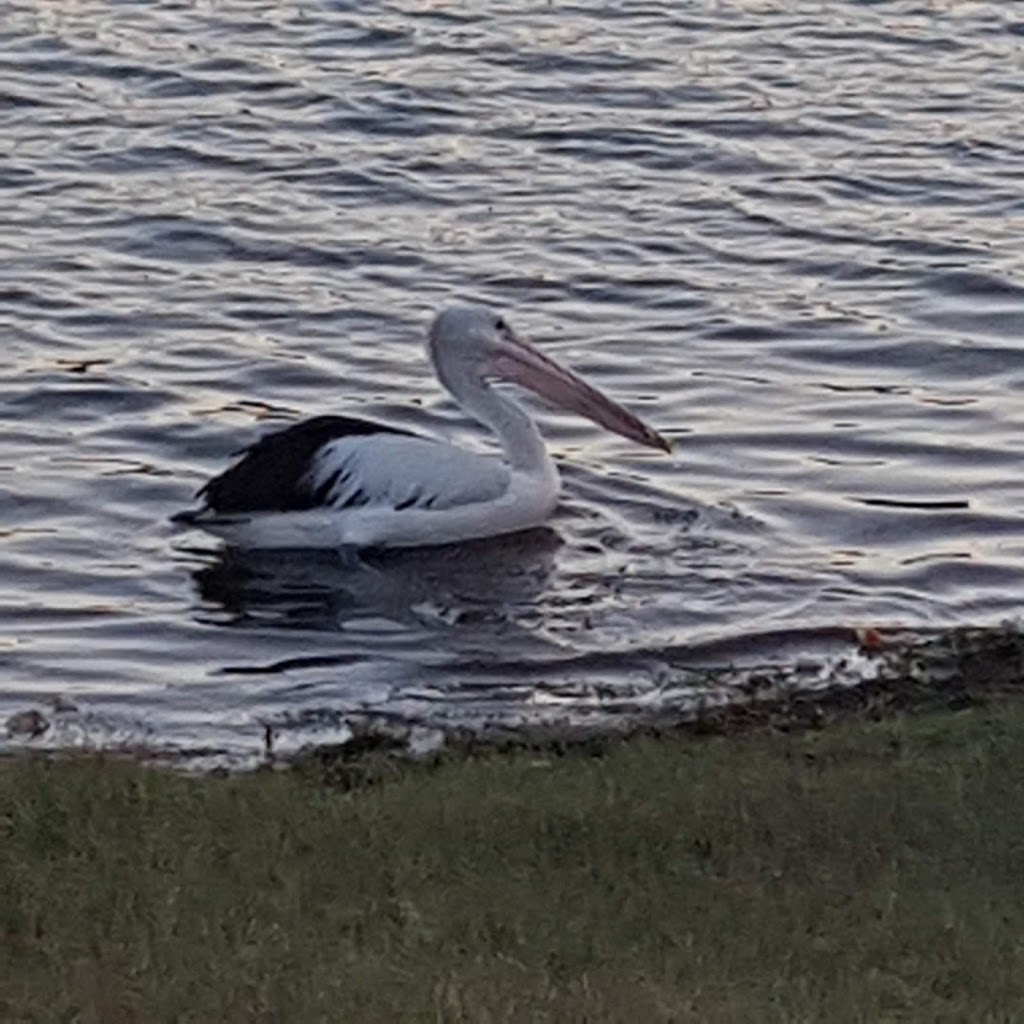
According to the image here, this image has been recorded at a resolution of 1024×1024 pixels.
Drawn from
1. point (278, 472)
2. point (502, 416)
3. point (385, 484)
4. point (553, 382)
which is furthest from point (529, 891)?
point (553, 382)

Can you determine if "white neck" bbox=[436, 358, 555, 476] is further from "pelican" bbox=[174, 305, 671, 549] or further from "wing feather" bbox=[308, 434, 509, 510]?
"wing feather" bbox=[308, 434, 509, 510]

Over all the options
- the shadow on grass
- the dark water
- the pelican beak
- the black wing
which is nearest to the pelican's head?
the pelican beak

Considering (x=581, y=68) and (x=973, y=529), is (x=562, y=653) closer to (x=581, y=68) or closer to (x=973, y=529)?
(x=973, y=529)

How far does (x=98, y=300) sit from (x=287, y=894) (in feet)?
28.4

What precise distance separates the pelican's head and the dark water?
0.41 metres

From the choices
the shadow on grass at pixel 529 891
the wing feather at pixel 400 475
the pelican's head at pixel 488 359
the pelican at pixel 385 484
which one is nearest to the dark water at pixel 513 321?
the pelican at pixel 385 484

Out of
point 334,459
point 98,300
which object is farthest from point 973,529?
point 98,300

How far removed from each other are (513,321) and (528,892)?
332 inches

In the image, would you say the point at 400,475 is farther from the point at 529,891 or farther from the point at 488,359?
the point at 529,891

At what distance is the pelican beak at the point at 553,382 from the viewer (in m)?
12.9

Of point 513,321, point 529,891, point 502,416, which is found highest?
point 529,891

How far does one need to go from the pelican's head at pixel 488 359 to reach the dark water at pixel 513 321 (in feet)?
1.35

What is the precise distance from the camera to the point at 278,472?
1214 centimetres

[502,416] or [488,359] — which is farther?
[488,359]
